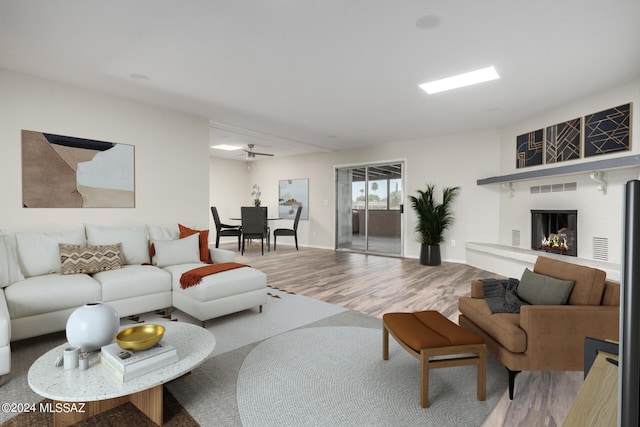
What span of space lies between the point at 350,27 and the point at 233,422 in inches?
111

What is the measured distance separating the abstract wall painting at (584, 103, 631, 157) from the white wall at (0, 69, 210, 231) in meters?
5.30

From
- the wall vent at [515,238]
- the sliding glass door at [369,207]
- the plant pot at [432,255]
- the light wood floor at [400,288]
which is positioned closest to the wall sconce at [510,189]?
the wall vent at [515,238]

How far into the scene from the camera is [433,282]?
4.82 meters

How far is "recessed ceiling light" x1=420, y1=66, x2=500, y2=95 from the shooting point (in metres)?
3.54

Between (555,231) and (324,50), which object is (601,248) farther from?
(324,50)

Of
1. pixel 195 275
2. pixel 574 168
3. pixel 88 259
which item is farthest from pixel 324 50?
pixel 574 168

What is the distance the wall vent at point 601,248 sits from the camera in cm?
409

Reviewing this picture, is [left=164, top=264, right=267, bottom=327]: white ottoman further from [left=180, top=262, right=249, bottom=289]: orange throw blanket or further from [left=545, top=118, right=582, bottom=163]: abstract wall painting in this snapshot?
[left=545, top=118, right=582, bottom=163]: abstract wall painting

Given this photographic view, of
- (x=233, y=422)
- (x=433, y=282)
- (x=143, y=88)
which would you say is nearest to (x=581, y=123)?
(x=433, y=282)

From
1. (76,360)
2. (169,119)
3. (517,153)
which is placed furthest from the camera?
(517,153)

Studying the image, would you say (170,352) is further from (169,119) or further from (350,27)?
(169,119)

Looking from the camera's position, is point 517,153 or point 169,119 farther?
point 517,153

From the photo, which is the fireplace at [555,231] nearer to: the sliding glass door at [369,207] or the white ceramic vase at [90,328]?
the sliding glass door at [369,207]

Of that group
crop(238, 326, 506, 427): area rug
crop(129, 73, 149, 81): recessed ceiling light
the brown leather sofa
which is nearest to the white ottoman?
crop(238, 326, 506, 427): area rug
